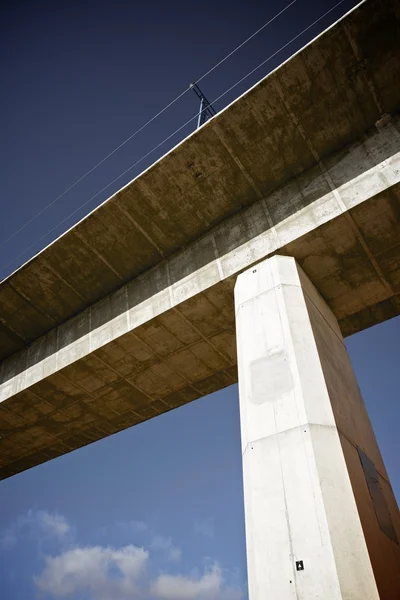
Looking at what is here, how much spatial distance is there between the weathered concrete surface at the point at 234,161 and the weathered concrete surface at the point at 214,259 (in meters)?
0.03

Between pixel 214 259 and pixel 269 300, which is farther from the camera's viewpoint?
pixel 214 259

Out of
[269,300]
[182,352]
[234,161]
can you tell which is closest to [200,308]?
[182,352]

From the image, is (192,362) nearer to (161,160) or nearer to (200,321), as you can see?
(200,321)

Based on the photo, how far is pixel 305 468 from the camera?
4898mm

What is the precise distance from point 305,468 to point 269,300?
3206mm

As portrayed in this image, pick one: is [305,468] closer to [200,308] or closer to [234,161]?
[200,308]

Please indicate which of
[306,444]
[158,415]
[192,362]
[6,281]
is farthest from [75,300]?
[306,444]

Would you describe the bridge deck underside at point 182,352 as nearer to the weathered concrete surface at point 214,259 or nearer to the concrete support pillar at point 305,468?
the weathered concrete surface at point 214,259

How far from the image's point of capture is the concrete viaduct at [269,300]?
482cm

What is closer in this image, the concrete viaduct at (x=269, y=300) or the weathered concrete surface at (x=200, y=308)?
the concrete viaduct at (x=269, y=300)

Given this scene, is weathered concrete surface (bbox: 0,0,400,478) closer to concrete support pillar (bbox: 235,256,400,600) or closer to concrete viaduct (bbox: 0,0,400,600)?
concrete viaduct (bbox: 0,0,400,600)

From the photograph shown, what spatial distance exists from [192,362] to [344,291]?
187 inches

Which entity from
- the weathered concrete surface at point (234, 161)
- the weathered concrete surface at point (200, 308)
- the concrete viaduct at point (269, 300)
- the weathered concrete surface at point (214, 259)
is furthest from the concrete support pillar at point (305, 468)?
the weathered concrete surface at point (234, 161)

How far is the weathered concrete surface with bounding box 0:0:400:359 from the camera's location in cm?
739
